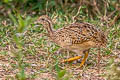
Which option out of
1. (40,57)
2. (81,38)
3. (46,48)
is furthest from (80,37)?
(46,48)

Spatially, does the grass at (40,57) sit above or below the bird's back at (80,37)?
below

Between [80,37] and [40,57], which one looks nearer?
[80,37]

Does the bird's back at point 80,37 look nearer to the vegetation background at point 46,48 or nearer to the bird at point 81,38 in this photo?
the bird at point 81,38

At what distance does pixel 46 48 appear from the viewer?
8383 mm

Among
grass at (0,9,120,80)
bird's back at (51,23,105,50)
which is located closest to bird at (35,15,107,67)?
bird's back at (51,23,105,50)

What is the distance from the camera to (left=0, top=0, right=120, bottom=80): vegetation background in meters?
6.83

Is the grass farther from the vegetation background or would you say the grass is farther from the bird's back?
the bird's back

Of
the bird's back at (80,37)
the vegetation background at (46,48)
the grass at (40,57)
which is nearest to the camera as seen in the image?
the vegetation background at (46,48)

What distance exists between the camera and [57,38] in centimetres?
777

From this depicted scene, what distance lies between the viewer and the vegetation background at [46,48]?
6.83 meters

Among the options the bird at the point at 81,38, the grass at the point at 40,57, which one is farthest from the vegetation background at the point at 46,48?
the bird at the point at 81,38

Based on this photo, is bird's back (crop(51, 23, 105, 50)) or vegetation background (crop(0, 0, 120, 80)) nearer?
vegetation background (crop(0, 0, 120, 80))

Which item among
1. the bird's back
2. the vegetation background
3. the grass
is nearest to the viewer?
the vegetation background

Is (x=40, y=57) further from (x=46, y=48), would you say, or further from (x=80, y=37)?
(x=80, y=37)
